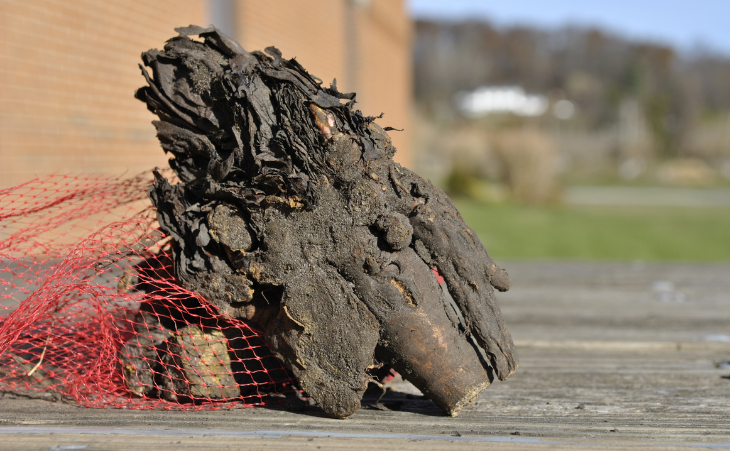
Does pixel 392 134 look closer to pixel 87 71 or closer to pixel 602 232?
pixel 602 232

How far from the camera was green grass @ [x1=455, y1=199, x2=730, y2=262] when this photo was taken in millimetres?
11047

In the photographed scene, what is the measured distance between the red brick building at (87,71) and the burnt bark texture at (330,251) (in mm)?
3058

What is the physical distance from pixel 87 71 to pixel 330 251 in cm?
409

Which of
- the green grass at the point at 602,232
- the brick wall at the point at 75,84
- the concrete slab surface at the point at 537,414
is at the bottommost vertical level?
the concrete slab surface at the point at 537,414

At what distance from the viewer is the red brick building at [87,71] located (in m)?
4.09

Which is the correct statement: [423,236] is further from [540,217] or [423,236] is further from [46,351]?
[540,217]

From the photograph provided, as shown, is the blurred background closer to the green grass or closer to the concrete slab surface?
the green grass

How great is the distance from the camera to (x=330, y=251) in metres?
1.65

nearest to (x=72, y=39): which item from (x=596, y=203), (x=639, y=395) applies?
(x=639, y=395)

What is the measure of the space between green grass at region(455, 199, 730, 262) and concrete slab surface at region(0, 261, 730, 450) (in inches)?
326

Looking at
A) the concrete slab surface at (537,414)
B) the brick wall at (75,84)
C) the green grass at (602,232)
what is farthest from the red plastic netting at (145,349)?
the green grass at (602,232)

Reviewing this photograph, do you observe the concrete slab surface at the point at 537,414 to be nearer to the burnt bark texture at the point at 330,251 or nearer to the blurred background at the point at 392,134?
the burnt bark texture at the point at 330,251

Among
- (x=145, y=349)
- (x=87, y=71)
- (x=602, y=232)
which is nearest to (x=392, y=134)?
(x=602, y=232)

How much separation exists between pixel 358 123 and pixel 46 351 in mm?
1387
